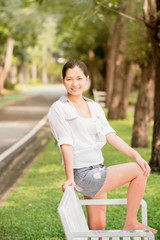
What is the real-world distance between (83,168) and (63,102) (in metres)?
0.55

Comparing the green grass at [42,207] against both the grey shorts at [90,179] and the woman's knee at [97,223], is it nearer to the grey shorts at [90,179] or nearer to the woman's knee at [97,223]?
the woman's knee at [97,223]

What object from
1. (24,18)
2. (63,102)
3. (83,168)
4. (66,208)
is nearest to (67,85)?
(63,102)

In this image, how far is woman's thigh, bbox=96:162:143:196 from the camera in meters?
3.29

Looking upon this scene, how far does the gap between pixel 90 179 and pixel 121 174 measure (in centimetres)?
24

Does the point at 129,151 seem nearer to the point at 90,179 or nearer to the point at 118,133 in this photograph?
the point at 90,179

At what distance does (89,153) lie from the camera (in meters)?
3.52

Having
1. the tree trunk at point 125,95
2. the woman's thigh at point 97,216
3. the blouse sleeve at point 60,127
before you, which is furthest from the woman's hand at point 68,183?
the tree trunk at point 125,95

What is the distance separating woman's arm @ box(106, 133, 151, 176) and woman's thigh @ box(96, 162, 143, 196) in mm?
42

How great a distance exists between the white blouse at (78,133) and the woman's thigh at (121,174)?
0.20 m

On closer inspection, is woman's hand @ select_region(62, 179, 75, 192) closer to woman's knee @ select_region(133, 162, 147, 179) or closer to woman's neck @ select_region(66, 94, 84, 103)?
woman's knee @ select_region(133, 162, 147, 179)

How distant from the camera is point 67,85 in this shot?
3609 millimetres

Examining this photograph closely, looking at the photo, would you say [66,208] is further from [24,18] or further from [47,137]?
[24,18]

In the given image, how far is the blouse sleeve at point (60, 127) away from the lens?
136 inches

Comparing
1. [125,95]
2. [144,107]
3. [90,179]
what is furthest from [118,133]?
[90,179]
